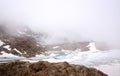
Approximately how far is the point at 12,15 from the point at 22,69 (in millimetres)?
149426

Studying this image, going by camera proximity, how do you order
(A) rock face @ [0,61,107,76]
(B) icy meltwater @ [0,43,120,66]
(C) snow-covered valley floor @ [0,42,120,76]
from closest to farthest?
1. (A) rock face @ [0,61,107,76]
2. (C) snow-covered valley floor @ [0,42,120,76]
3. (B) icy meltwater @ [0,43,120,66]

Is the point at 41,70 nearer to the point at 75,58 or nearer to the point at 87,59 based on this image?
the point at 87,59

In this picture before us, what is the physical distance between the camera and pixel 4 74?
3300 cm

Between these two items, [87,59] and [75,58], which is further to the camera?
[75,58]

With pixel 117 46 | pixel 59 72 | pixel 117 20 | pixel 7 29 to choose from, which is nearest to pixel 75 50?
pixel 117 46

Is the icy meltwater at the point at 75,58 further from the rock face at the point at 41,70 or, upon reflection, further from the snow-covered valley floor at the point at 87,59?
the rock face at the point at 41,70

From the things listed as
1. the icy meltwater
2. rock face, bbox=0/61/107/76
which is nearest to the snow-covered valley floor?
the icy meltwater

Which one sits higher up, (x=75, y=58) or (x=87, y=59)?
(x=75, y=58)

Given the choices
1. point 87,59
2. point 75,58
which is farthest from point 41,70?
point 75,58

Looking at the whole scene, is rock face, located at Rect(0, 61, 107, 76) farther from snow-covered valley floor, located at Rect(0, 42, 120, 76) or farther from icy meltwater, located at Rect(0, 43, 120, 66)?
icy meltwater, located at Rect(0, 43, 120, 66)

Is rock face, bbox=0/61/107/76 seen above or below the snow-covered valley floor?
below

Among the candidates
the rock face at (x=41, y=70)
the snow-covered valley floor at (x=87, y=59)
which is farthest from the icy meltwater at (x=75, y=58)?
the rock face at (x=41, y=70)

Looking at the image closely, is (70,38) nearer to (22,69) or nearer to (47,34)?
(47,34)

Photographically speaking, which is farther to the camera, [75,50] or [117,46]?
[117,46]
